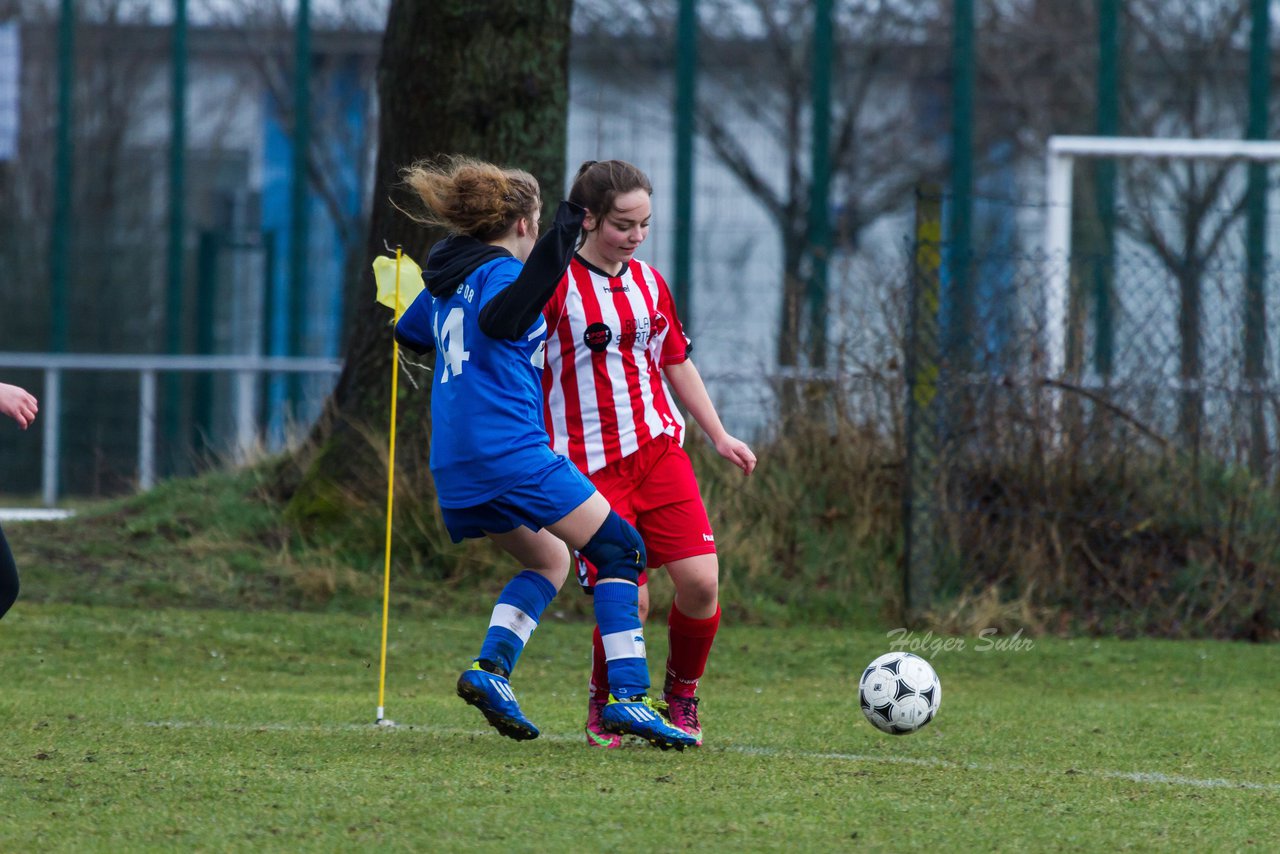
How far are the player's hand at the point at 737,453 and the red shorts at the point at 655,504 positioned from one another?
0.54 feet

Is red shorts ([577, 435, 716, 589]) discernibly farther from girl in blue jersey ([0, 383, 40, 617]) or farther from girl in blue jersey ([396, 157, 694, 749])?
girl in blue jersey ([0, 383, 40, 617])

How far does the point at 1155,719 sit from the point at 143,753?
340cm

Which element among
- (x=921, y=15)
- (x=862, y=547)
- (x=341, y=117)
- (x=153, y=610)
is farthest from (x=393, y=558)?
(x=921, y=15)

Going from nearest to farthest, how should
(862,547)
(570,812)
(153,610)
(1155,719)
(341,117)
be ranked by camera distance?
(570,812)
(1155,719)
(153,610)
(862,547)
(341,117)

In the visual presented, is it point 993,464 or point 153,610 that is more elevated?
point 993,464

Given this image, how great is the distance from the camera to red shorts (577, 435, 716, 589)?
5.26 m

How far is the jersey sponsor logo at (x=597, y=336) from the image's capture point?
204 inches

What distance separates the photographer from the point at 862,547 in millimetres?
9398

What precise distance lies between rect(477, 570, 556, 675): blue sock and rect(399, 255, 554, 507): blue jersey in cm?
31

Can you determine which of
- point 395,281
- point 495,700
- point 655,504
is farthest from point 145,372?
point 495,700

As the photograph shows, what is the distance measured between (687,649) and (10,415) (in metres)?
2.00

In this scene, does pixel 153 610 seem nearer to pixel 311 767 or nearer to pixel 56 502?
pixel 311 767

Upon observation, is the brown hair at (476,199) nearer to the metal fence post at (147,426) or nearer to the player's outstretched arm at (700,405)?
the player's outstretched arm at (700,405)

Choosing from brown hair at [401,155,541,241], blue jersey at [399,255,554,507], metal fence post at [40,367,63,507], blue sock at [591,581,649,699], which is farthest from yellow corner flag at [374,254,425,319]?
metal fence post at [40,367,63,507]
